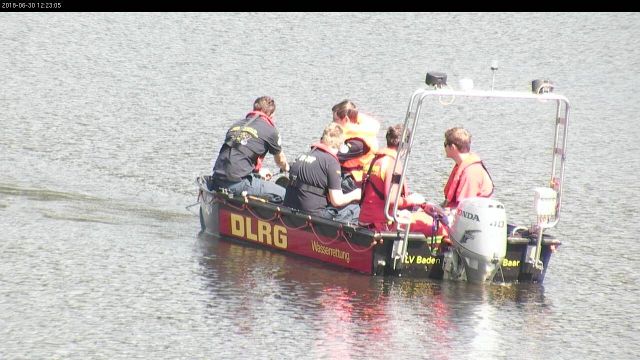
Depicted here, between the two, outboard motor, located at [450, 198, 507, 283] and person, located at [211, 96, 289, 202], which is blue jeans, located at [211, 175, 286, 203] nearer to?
person, located at [211, 96, 289, 202]

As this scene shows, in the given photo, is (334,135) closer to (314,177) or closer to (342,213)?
(314,177)

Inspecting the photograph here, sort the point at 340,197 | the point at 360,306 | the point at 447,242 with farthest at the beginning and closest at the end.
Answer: the point at 340,197 < the point at 447,242 < the point at 360,306

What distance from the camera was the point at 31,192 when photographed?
61.9ft

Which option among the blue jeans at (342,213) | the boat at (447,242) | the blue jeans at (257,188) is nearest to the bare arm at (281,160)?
the blue jeans at (257,188)

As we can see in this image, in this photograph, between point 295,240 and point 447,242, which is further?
point 295,240

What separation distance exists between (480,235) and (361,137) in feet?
9.05

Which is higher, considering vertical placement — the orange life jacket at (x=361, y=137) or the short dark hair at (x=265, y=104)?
the short dark hair at (x=265, y=104)

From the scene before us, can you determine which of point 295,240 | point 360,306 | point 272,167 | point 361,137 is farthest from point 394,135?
point 272,167

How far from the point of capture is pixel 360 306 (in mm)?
13344

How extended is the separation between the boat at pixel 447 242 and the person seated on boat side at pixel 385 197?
14 centimetres

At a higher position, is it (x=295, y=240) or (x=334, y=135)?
(x=334, y=135)

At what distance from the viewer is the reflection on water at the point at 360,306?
39.4 ft

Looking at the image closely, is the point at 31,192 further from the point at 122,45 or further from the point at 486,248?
the point at 122,45

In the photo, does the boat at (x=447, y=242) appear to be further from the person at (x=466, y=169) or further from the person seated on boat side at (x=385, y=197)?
the person at (x=466, y=169)
